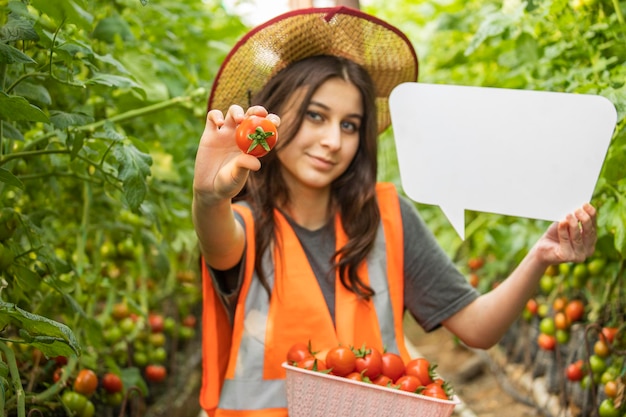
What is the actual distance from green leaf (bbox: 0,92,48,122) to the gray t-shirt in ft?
2.64

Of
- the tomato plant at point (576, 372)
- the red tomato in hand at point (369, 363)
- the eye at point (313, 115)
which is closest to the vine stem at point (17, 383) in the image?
the red tomato in hand at point (369, 363)

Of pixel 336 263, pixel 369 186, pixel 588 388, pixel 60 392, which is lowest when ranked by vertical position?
pixel 588 388

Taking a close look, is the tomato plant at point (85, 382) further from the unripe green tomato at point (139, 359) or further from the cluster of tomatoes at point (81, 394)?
the unripe green tomato at point (139, 359)

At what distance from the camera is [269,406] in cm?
174

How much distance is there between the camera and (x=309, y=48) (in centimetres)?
191

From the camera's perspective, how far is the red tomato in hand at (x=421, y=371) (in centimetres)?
155

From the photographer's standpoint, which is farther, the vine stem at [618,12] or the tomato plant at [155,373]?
the tomato plant at [155,373]

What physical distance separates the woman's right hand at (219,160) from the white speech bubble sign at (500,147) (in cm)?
48

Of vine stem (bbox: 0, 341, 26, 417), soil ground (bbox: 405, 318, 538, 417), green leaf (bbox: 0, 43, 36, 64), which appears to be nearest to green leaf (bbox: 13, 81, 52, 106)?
green leaf (bbox: 0, 43, 36, 64)

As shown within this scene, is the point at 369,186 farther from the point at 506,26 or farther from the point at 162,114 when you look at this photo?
the point at 162,114

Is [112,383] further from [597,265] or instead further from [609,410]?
[597,265]

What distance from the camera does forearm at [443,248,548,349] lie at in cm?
173

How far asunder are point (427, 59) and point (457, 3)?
0.54m

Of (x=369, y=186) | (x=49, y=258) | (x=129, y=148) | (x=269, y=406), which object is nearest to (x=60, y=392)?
(x=49, y=258)
